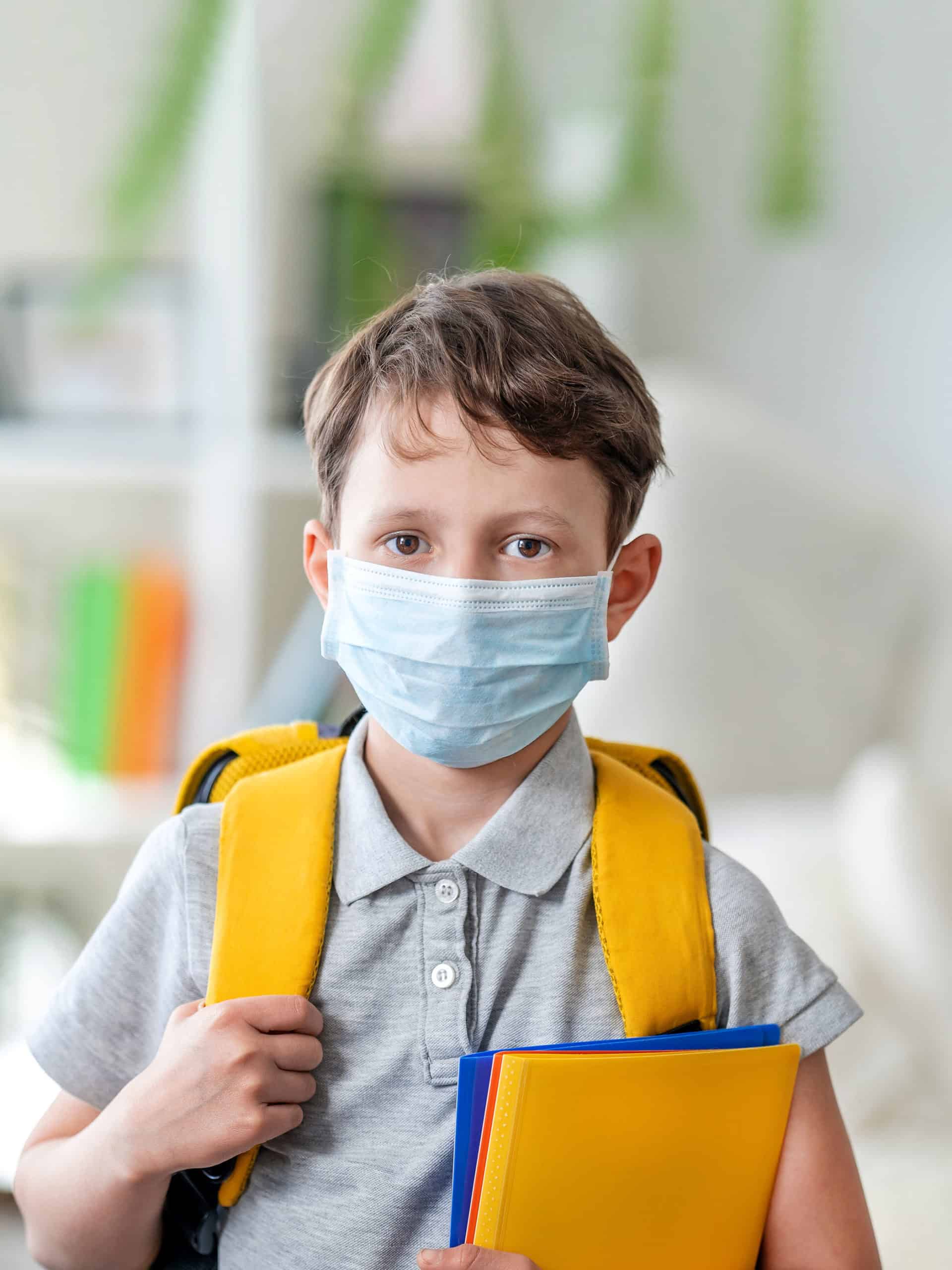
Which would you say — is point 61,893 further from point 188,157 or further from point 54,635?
point 188,157

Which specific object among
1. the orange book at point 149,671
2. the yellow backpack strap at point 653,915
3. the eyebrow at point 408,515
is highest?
the eyebrow at point 408,515

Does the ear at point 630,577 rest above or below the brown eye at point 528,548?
below

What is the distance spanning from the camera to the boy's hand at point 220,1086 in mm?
627

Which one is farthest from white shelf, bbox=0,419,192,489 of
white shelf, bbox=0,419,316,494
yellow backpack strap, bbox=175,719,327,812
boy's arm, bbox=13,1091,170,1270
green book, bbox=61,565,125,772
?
boy's arm, bbox=13,1091,170,1270

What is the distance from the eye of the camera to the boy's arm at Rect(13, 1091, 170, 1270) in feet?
2.16

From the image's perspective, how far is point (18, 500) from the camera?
197cm

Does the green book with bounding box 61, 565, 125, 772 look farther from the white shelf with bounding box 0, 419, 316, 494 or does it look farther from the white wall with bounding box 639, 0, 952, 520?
the white wall with bounding box 639, 0, 952, 520

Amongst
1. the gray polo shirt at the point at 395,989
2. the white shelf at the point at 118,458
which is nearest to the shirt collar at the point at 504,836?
the gray polo shirt at the point at 395,989

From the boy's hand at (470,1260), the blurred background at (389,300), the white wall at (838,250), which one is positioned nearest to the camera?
the boy's hand at (470,1260)

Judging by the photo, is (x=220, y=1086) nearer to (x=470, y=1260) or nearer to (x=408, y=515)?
(x=470, y=1260)

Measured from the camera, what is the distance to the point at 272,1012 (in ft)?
2.10

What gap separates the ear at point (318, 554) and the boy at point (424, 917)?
2cm

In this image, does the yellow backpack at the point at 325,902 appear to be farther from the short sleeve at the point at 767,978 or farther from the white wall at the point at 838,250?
the white wall at the point at 838,250

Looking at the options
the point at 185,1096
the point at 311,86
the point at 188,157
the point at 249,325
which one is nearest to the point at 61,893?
the point at 249,325
